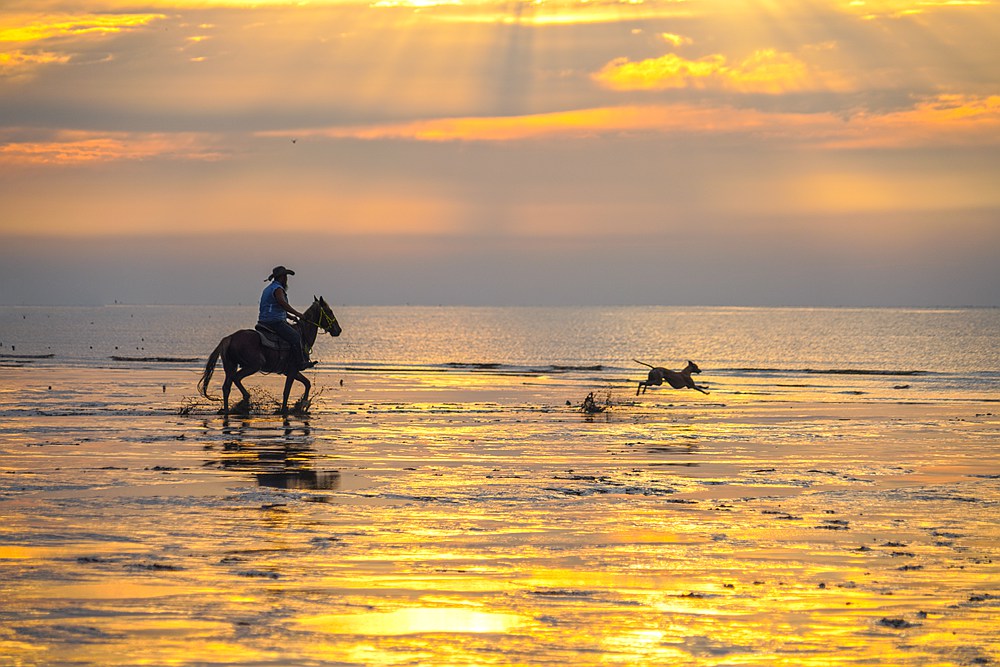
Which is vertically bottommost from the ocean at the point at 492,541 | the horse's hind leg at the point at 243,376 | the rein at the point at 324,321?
the ocean at the point at 492,541

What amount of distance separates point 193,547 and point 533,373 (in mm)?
43032

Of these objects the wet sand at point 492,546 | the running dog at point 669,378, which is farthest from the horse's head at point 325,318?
the running dog at point 669,378

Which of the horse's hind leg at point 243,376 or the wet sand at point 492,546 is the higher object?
the horse's hind leg at point 243,376

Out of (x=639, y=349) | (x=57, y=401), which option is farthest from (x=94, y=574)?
(x=639, y=349)

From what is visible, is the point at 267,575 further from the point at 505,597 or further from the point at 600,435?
the point at 600,435

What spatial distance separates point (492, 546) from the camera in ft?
36.7

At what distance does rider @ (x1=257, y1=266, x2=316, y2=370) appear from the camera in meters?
25.2

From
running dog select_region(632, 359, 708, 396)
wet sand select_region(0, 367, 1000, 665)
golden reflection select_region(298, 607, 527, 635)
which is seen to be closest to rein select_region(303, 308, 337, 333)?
wet sand select_region(0, 367, 1000, 665)

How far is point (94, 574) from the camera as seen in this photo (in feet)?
31.7

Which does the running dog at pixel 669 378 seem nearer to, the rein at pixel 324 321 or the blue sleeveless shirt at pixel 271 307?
the rein at pixel 324 321

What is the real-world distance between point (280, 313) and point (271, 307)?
236 mm

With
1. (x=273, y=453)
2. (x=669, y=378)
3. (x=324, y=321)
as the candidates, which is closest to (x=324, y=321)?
(x=324, y=321)

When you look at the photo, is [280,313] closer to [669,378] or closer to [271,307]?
[271,307]

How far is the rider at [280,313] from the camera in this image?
2520 cm
